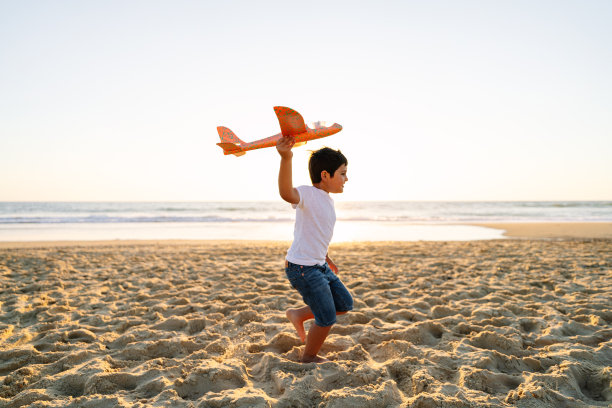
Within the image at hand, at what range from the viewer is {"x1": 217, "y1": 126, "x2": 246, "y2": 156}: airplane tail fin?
2559 mm

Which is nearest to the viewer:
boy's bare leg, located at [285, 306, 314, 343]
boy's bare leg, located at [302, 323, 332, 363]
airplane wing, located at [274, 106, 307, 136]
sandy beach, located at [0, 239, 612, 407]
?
airplane wing, located at [274, 106, 307, 136]

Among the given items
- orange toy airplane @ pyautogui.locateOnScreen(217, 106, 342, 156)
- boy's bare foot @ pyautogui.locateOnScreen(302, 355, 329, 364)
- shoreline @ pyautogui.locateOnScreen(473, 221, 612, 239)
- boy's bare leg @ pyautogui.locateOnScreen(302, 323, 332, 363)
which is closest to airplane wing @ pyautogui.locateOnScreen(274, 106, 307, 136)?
orange toy airplane @ pyautogui.locateOnScreen(217, 106, 342, 156)

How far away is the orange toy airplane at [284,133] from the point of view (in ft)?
7.14

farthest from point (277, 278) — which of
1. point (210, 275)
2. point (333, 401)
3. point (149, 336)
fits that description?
point (333, 401)

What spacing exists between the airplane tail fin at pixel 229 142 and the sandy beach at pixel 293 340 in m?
1.47

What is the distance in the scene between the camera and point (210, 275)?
600 cm

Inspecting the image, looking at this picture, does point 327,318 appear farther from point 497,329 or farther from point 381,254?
point 381,254

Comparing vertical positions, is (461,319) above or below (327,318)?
below

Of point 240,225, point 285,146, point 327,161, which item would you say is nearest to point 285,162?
point 285,146

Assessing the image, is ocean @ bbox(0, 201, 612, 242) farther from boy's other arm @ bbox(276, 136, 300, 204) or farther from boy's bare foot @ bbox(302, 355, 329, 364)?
boy's other arm @ bbox(276, 136, 300, 204)

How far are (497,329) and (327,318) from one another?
1.77 metres

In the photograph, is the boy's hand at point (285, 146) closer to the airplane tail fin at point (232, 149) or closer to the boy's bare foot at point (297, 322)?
the airplane tail fin at point (232, 149)

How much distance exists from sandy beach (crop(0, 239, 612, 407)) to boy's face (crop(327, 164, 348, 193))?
4.04ft

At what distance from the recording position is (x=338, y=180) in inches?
104
